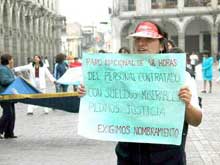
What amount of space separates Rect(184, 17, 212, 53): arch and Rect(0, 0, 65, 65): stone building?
14883 millimetres

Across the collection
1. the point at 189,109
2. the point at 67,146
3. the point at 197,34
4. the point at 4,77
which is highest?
the point at 189,109

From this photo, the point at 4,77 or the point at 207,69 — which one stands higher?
the point at 4,77

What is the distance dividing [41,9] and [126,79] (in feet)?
166

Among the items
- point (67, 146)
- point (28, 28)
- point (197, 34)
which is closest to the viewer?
point (67, 146)

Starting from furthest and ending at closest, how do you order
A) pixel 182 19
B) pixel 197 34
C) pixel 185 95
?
pixel 197 34
pixel 182 19
pixel 185 95

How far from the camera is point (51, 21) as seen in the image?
211 ft

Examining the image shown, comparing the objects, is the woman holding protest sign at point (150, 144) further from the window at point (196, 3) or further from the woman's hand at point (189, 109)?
the window at point (196, 3)

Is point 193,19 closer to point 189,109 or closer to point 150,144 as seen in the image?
point 150,144

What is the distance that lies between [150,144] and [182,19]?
62.0 meters

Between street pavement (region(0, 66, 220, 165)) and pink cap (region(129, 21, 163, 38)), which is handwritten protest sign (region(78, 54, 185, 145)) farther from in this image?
street pavement (region(0, 66, 220, 165))

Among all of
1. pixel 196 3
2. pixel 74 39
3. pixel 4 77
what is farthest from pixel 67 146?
pixel 74 39

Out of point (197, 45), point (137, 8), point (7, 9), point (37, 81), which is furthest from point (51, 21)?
point (37, 81)

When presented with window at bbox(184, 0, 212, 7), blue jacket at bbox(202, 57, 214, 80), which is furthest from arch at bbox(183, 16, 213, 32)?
blue jacket at bbox(202, 57, 214, 80)

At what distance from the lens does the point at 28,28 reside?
165ft
